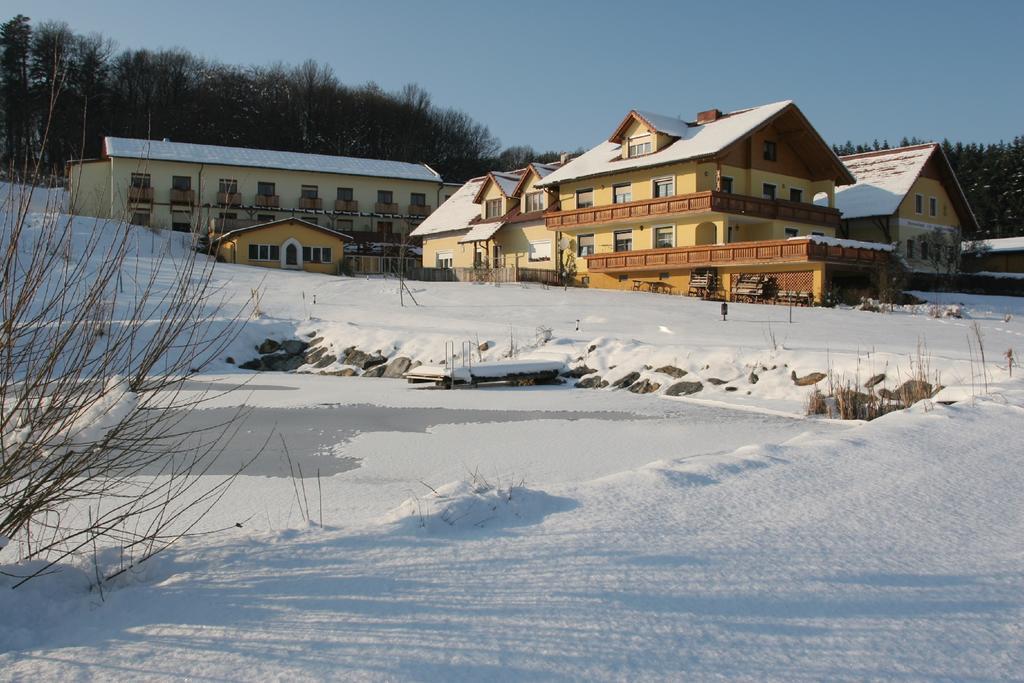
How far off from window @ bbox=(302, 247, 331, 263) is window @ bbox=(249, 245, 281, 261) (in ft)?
5.24

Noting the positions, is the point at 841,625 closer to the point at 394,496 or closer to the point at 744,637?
the point at 744,637

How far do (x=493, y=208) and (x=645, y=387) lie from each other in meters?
35.5

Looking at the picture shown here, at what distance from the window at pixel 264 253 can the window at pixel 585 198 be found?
1841 cm

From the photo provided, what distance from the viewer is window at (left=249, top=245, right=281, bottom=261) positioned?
1818 inches

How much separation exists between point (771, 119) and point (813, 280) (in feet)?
35.7

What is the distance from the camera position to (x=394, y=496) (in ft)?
23.1

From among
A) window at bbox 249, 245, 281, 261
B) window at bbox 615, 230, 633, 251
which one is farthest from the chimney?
window at bbox 249, 245, 281, 261

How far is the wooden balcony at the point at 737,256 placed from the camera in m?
31.3

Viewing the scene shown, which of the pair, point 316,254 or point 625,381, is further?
point 316,254

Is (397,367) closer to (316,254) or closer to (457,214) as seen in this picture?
(316,254)

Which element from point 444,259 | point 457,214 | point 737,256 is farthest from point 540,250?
point 737,256

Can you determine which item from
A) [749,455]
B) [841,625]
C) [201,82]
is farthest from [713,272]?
[201,82]

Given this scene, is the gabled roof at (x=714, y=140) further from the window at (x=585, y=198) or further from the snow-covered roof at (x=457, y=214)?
the snow-covered roof at (x=457, y=214)

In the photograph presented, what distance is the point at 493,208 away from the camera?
4988cm
